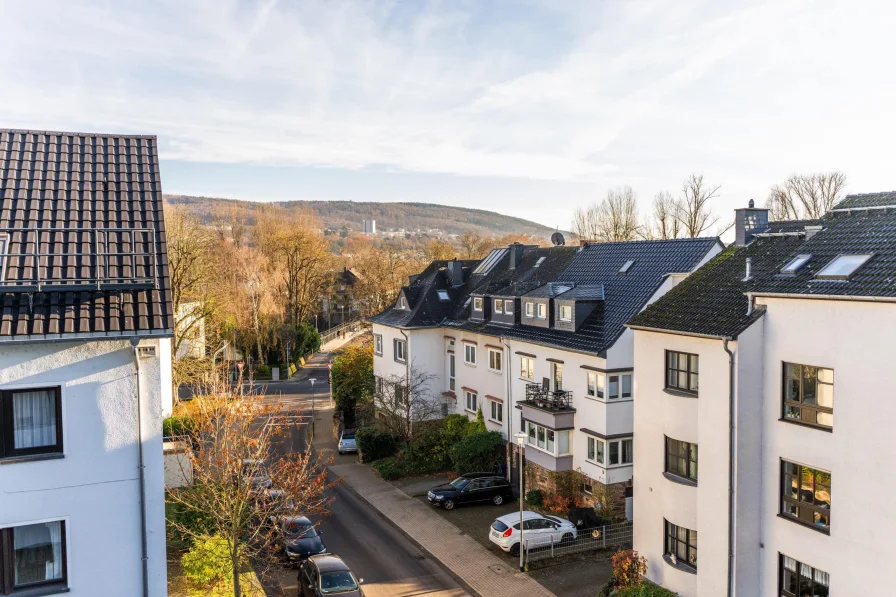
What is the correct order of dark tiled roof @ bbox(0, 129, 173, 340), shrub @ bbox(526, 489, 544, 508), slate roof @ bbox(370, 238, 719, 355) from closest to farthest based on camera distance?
dark tiled roof @ bbox(0, 129, 173, 340) < slate roof @ bbox(370, 238, 719, 355) < shrub @ bbox(526, 489, 544, 508)

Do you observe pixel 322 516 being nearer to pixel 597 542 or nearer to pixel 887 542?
pixel 597 542

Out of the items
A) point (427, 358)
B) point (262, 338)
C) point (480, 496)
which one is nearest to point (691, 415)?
point (480, 496)

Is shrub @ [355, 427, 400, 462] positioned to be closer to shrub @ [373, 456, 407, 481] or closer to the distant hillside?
shrub @ [373, 456, 407, 481]

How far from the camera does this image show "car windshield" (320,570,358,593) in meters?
18.1

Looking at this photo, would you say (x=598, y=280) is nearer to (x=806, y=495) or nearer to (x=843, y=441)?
(x=806, y=495)

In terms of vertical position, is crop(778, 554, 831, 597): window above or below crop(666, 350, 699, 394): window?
below

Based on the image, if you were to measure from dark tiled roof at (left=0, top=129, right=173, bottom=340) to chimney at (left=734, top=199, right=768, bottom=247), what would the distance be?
1779cm

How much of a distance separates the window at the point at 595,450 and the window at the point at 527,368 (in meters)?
4.43

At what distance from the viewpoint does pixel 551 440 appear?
85.1ft

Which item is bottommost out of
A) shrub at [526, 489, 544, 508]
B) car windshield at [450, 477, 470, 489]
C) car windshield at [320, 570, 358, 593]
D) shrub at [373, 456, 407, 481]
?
shrub at [373, 456, 407, 481]

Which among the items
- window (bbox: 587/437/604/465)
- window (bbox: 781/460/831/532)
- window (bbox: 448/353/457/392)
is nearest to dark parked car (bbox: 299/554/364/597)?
window (bbox: 587/437/604/465)

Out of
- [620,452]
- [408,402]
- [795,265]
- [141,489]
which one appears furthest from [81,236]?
[408,402]

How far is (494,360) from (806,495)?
17.4 meters

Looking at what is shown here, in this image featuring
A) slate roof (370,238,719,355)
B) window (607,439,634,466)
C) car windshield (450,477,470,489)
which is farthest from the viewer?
car windshield (450,477,470,489)
